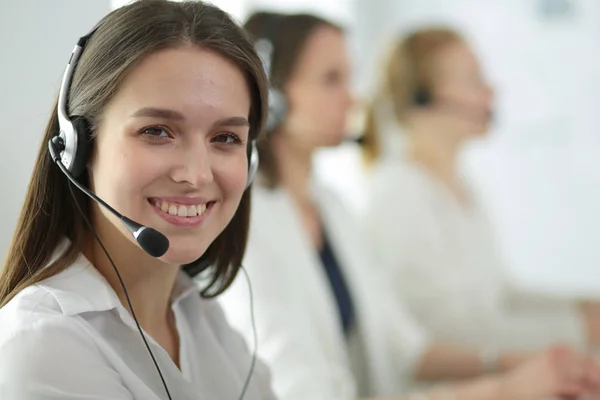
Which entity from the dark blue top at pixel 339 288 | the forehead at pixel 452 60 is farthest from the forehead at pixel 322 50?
the forehead at pixel 452 60

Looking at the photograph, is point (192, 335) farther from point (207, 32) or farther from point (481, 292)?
point (481, 292)

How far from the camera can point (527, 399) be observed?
4.24ft

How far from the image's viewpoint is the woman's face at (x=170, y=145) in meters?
0.73

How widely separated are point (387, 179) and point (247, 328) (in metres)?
0.77

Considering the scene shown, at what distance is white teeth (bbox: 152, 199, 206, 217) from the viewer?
0.75m

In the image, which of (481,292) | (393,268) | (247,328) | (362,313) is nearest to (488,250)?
(481,292)

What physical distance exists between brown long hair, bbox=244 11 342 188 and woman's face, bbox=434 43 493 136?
579mm

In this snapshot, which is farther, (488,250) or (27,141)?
(488,250)

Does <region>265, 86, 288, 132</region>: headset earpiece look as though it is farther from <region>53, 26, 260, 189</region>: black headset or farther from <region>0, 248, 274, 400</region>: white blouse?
<region>53, 26, 260, 189</region>: black headset

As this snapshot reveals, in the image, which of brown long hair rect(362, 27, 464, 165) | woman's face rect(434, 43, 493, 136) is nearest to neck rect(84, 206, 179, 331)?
brown long hair rect(362, 27, 464, 165)

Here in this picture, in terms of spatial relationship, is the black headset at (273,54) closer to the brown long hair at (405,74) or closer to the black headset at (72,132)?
the brown long hair at (405,74)

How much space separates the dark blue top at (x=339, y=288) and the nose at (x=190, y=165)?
868 millimetres

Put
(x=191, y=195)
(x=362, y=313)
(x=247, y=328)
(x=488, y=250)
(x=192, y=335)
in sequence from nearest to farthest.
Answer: (x=191, y=195) < (x=192, y=335) < (x=247, y=328) < (x=362, y=313) < (x=488, y=250)

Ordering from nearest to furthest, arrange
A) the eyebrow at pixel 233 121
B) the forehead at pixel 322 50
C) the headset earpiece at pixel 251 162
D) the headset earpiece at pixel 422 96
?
the eyebrow at pixel 233 121
the headset earpiece at pixel 251 162
the forehead at pixel 322 50
the headset earpiece at pixel 422 96
